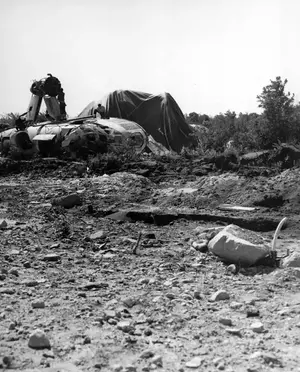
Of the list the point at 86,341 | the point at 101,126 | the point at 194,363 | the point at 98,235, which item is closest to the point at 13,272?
the point at 98,235

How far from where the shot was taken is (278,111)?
54.1 feet

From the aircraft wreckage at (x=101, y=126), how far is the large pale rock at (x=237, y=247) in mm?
8811

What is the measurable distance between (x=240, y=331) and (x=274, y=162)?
8.01 metres

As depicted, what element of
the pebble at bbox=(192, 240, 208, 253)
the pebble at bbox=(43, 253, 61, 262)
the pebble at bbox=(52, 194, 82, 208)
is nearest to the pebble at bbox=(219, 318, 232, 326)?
the pebble at bbox=(192, 240, 208, 253)

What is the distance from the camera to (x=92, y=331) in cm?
372

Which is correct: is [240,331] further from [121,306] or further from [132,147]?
[132,147]

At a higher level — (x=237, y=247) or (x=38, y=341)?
(x=38, y=341)

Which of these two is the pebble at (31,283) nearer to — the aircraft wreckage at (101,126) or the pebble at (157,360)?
the pebble at (157,360)

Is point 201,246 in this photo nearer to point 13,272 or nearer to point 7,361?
point 13,272

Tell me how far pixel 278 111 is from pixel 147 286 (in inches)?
498

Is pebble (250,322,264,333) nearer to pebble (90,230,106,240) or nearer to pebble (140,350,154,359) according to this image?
pebble (140,350,154,359)

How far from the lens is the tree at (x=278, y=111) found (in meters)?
16.3

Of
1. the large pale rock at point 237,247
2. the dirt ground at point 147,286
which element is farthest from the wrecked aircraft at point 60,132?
the large pale rock at point 237,247

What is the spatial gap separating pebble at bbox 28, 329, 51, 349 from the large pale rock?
2.35m
